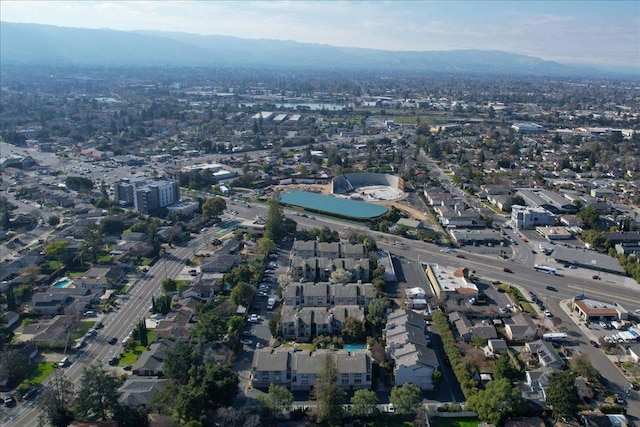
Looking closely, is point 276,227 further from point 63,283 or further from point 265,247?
point 63,283

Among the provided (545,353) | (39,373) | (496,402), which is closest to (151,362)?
(39,373)

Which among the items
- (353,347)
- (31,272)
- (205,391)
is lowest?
(31,272)

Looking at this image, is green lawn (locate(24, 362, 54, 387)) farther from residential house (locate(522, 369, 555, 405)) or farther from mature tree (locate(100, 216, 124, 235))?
residential house (locate(522, 369, 555, 405))

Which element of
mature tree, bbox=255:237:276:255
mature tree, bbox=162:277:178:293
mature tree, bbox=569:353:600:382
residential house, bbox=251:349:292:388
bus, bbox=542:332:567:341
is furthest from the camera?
mature tree, bbox=255:237:276:255

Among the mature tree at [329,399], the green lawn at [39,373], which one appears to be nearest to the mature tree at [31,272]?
the green lawn at [39,373]

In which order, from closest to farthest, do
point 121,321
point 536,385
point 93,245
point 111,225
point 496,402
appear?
point 496,402
point 536,385
point 121,321
point 93,245
point 111,225

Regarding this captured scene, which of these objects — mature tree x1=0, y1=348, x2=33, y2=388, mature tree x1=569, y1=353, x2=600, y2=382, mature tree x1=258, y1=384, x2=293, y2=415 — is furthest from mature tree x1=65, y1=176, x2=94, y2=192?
mature tree x1=569, y1=353, x2=600, y2=382

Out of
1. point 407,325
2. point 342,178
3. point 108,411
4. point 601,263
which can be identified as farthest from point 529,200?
point 108,411
